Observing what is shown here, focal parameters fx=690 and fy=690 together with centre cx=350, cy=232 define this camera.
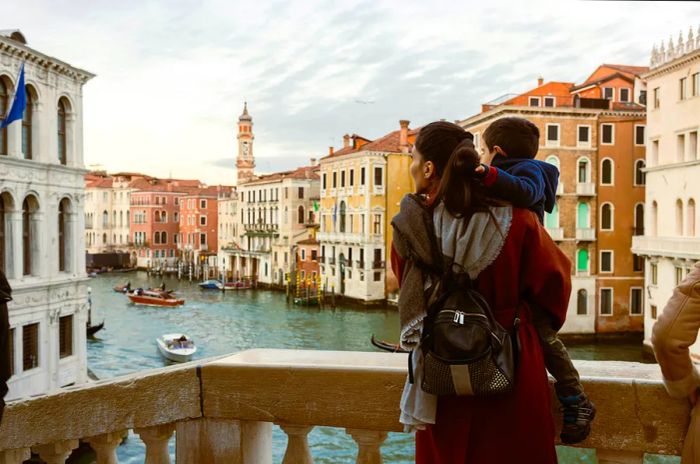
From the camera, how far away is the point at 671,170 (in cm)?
1714

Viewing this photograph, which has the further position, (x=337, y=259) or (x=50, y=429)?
(x=337, y=259)

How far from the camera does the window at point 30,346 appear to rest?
450 inches

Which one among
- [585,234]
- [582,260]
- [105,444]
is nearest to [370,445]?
[105,444]

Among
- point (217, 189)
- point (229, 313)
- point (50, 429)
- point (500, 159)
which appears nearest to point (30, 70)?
point (50, 429)

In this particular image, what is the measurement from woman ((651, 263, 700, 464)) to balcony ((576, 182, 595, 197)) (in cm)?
2069

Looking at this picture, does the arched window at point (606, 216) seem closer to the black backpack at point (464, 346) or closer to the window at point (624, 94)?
the window at point (624, 94)

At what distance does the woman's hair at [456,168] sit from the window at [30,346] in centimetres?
1143

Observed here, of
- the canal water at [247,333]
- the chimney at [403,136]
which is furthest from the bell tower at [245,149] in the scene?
the chimney at [403,136]

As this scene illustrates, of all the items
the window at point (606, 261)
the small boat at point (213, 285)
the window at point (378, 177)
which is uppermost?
the window at point (378, 177)

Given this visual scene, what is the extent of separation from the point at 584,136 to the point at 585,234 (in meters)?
3.02

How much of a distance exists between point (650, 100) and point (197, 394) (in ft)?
60.9

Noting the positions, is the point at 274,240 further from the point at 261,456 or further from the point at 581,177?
the point at 261,456

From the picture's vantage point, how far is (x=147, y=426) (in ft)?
6.86

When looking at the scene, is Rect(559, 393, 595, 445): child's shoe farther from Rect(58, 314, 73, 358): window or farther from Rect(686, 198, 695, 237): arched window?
Rect(686, 198, 695, 237): arched window
